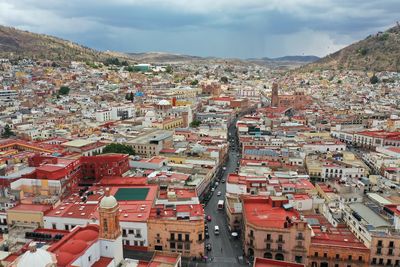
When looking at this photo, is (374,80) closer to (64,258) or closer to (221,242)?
(221,242)

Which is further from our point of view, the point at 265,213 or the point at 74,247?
the point at 265,213

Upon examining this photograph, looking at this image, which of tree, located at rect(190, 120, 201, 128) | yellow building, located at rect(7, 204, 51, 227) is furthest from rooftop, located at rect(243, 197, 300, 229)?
tree, located at rect(190, 120, 201, 128)

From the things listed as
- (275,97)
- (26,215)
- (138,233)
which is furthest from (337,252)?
(275,97)

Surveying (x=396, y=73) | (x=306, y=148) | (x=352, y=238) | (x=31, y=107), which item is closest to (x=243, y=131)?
(x=306, y=148)

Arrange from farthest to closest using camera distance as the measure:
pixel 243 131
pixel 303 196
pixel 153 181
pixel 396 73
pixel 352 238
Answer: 1. pixel 396 73
2. pixel 243 131
3. pixel 153 181
4. pixel 303 196
5. pixel 352 238

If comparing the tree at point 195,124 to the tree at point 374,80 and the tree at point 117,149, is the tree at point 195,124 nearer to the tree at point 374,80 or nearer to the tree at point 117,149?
the tree at point 117,149

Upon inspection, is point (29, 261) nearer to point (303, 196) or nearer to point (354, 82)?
point (303, 196)
